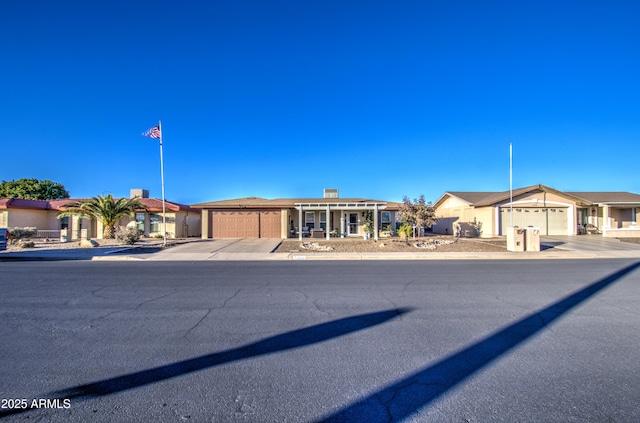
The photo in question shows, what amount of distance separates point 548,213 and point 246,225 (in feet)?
85.3

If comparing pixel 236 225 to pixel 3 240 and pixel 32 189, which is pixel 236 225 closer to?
pixel 3 240

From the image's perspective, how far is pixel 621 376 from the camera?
374 centimetres

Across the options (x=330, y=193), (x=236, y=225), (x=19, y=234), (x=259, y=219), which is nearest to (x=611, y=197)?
(x=330, y=193)

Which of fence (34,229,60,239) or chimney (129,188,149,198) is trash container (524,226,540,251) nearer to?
chimney (129,188,149,198)

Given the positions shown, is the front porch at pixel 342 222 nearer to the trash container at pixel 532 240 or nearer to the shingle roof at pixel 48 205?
the shingle roof at pixel 48 205

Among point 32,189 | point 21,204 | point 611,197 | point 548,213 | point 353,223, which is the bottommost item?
point 353,223

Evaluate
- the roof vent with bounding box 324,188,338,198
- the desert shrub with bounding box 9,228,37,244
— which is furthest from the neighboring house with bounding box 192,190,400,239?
the desert shrub with bounding box 9,228,37,244

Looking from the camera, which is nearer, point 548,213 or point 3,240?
point 3,240

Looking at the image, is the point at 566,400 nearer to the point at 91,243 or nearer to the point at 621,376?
the point at 621,376

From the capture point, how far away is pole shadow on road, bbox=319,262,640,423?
302 centimetres

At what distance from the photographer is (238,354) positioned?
432 cm

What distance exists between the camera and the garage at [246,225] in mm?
27922

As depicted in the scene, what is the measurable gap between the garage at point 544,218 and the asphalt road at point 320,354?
74.2 feet

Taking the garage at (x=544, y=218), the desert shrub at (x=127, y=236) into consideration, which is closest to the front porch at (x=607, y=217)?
the garage at (x=544, y=218)
